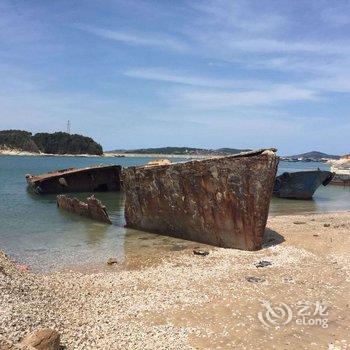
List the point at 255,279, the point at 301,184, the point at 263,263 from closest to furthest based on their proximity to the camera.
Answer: the point at 255,279
the point at 263,263
the point at 301,184

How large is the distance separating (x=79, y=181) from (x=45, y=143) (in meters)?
103

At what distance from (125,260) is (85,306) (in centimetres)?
321

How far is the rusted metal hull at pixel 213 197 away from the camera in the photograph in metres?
9.25

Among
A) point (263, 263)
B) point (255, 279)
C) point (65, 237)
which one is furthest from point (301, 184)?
point (255, 279)

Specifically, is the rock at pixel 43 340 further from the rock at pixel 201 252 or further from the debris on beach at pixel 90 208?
the debris on beach at pixel 90 208

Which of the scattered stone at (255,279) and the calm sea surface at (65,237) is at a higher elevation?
the scattered stone at (255,279)

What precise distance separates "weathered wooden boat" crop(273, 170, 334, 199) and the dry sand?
1457 centimetres

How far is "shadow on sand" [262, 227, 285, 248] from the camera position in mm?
10180

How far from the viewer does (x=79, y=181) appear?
25.0m

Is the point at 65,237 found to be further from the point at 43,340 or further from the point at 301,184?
the point at 301,184

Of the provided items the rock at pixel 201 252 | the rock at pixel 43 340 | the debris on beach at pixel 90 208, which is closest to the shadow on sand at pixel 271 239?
the rock at pixel 201 252

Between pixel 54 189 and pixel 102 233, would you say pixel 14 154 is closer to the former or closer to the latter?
pixel 54 189

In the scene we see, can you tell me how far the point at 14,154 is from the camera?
4660 inches

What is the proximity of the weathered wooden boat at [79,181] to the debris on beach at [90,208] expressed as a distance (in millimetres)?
7082
